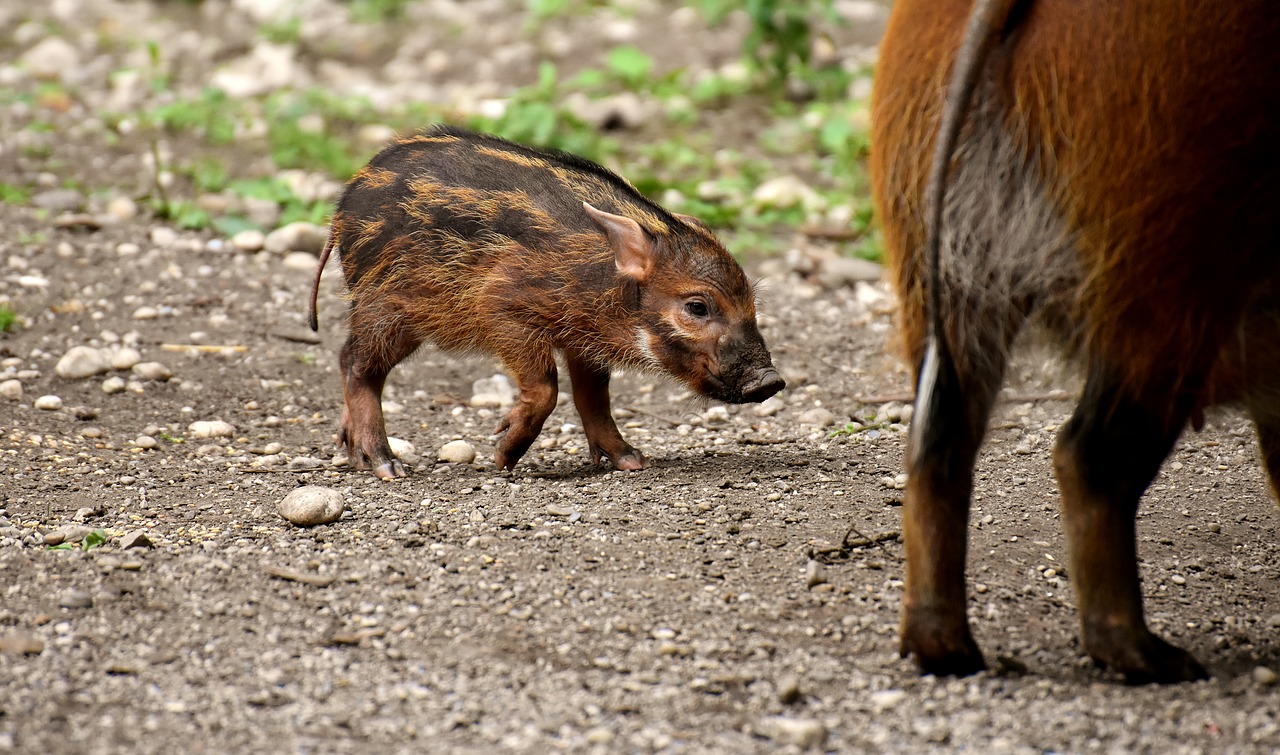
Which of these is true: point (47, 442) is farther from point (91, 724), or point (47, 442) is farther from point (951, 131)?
point (951, 131)

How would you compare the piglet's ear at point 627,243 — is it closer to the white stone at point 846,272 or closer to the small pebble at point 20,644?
the white stone at point 846,272

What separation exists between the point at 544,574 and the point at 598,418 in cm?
111

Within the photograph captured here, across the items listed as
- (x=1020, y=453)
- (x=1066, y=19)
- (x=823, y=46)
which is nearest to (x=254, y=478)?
(x=1020, y=453)

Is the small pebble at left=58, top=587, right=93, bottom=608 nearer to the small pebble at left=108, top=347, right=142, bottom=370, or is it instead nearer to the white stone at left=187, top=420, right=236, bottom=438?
the white stone at left=187, top=420, right=236, bottom=438

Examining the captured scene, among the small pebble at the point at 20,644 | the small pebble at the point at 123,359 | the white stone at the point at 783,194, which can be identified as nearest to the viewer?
the small pebble at the point at 20,644

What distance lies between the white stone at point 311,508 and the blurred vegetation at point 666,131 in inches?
108

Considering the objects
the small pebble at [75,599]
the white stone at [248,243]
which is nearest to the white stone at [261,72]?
the white stone at [248,243]

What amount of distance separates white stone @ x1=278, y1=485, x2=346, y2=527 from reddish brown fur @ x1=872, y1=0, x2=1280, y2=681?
5.18 ft

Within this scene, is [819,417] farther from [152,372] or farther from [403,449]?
[152,372]

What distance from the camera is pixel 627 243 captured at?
167 inches

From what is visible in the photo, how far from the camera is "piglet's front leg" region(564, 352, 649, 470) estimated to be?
4340 mm

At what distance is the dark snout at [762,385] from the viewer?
13.9 ft

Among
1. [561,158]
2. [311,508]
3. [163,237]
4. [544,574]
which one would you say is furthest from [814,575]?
[163,237]

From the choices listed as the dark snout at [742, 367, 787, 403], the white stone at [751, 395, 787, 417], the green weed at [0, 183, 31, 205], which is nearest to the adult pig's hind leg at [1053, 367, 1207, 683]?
the dark snout at [742, 367, 787, 403]
